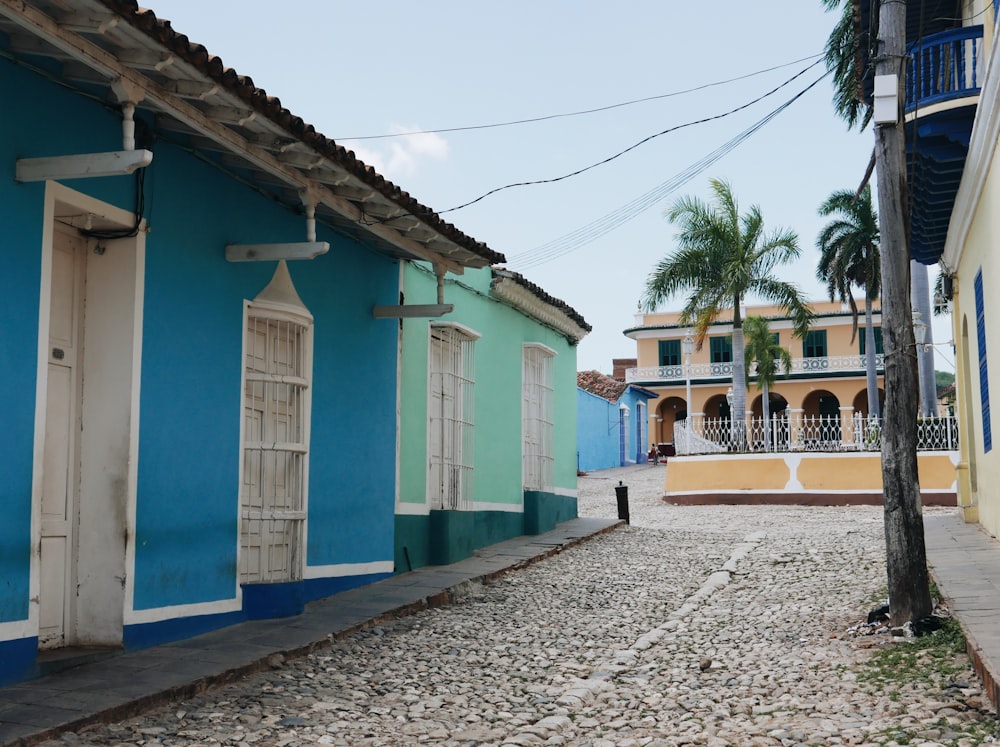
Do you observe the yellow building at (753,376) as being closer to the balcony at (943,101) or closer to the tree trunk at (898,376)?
the balcony at (943,101)

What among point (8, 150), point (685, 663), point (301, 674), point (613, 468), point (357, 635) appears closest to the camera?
point (8, 150)

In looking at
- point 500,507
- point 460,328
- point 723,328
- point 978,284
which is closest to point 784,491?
point 500,507

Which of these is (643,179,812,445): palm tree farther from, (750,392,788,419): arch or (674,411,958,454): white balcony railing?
(750,392,788,419): arch

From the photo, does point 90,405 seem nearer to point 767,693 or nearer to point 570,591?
point 767,693

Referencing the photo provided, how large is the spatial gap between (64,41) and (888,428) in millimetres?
5280

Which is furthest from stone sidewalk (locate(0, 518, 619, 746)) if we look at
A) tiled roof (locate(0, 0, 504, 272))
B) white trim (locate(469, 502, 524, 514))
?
tiled roof (locate(0, 0, 504, 272))

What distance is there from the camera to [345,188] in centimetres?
736

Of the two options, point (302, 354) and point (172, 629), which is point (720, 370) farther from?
point (172, 629)

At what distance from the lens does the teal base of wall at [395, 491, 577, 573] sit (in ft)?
31.9

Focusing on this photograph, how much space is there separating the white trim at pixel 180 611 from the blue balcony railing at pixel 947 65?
711 centimetres

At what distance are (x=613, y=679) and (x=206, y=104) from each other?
400 centimetres

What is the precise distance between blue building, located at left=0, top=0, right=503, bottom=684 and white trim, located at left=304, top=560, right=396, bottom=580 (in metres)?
0.03

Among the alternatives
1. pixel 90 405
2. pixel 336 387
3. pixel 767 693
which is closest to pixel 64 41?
pixel 90 405

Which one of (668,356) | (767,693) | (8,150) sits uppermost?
(668,356)
